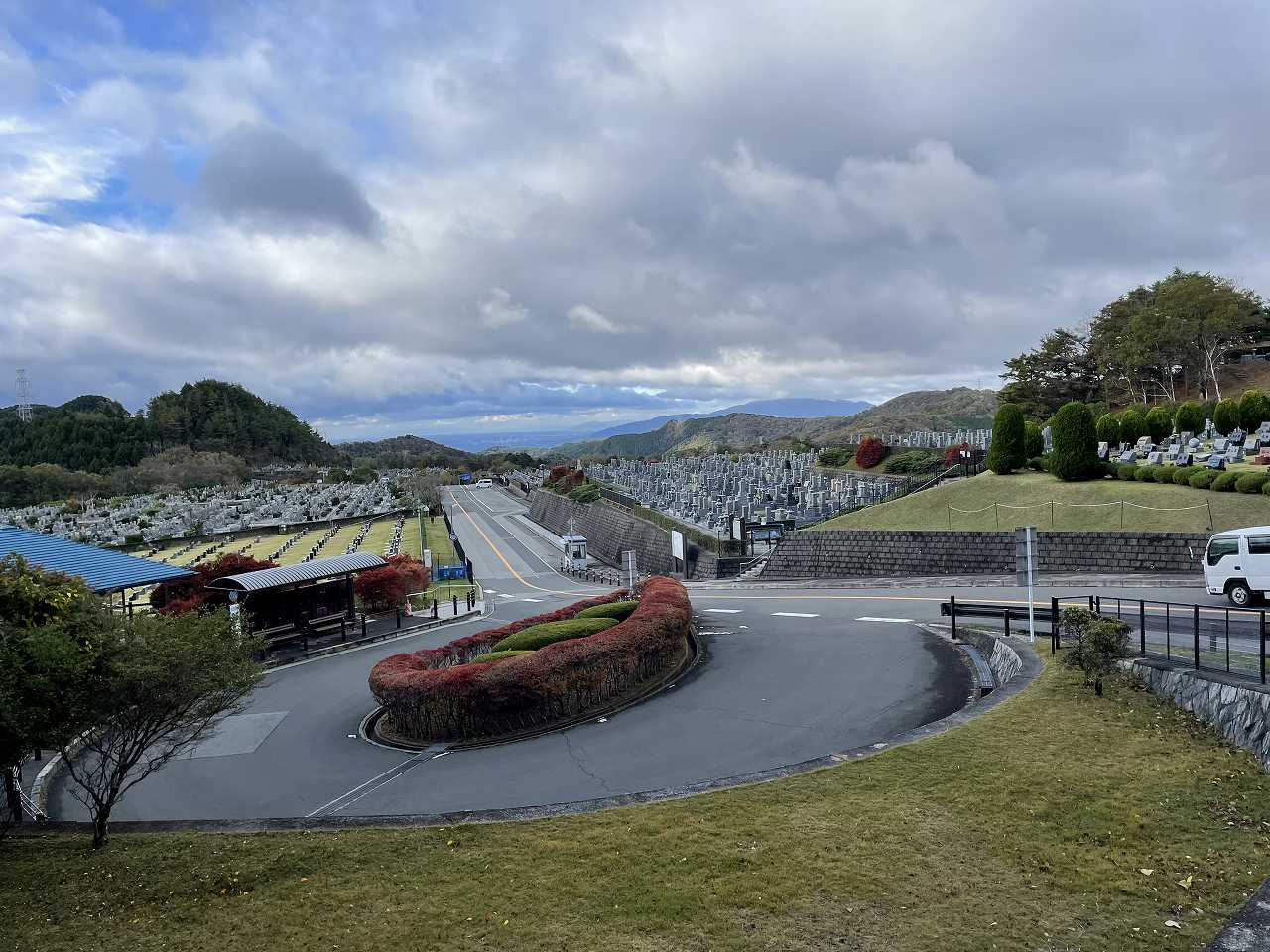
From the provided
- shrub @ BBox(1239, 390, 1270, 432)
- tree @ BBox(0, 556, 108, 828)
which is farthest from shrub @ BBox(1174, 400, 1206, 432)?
tree @ BBox(0, 556, 108, 828)

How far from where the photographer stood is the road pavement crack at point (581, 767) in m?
9.47

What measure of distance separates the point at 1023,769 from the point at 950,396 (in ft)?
600

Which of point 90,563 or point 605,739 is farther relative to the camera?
point 90,563

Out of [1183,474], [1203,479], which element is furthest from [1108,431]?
[1203,479]

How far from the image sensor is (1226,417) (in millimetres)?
33688

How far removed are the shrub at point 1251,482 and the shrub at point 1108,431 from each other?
13.8 metres

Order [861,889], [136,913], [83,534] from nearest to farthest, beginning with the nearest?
[861,889]
[136,913]
[83,534]

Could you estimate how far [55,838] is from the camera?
7.71m

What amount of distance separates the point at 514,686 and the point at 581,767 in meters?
2.46

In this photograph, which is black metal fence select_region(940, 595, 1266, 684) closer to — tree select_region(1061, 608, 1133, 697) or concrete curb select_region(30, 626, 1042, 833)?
tree select_region(1061, 608, 1133, 697)

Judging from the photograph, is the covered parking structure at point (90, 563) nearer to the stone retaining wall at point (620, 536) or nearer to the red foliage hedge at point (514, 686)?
the red foliage hedge at point (514, 686)

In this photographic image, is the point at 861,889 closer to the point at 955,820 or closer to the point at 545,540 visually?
the point at 955,820

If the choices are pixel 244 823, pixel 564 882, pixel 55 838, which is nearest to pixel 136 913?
pixel 244 823

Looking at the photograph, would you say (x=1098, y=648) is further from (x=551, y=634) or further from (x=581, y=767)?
(x=551, y=634)
